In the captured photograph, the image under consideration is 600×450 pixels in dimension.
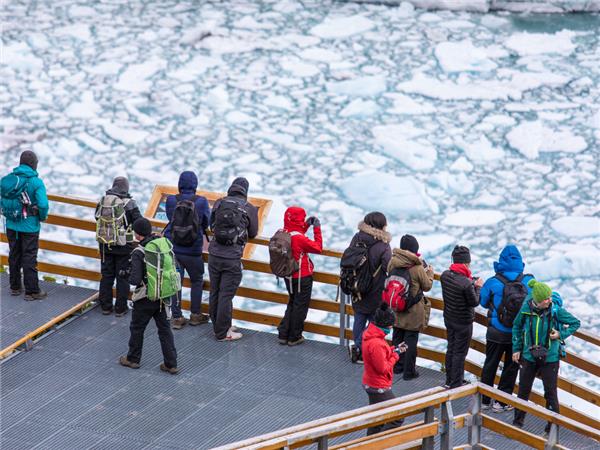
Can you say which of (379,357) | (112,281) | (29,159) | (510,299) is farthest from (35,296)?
(510,299)

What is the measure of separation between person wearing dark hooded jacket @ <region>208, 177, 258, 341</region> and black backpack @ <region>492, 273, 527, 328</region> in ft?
8.04

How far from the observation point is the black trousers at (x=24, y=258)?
10.9 meters

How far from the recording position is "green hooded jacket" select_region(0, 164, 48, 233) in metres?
10.7

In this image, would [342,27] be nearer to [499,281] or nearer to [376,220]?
[376,220]

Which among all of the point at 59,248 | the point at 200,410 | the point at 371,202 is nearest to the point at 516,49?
the point at 371,202

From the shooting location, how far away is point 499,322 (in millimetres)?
9148

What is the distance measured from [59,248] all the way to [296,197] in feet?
26.9

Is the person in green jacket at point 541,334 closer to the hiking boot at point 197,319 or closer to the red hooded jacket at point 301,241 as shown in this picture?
the red hooded jacket at point 301,241

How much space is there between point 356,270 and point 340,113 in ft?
43.2

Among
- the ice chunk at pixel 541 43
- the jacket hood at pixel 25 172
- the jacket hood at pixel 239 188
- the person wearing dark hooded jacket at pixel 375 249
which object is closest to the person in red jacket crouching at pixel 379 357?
the person wearing dark hooded jacket at pixel 375 249

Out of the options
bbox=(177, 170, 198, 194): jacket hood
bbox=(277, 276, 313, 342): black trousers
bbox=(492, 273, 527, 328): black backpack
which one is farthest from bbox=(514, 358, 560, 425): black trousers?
bbox=(177, 170, 198, 194): jacket hood

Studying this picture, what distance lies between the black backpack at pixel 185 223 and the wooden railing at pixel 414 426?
338cm

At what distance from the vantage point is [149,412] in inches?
364

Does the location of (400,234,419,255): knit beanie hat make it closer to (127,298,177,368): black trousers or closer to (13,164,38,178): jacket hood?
(127,298,177,368): black trousers
